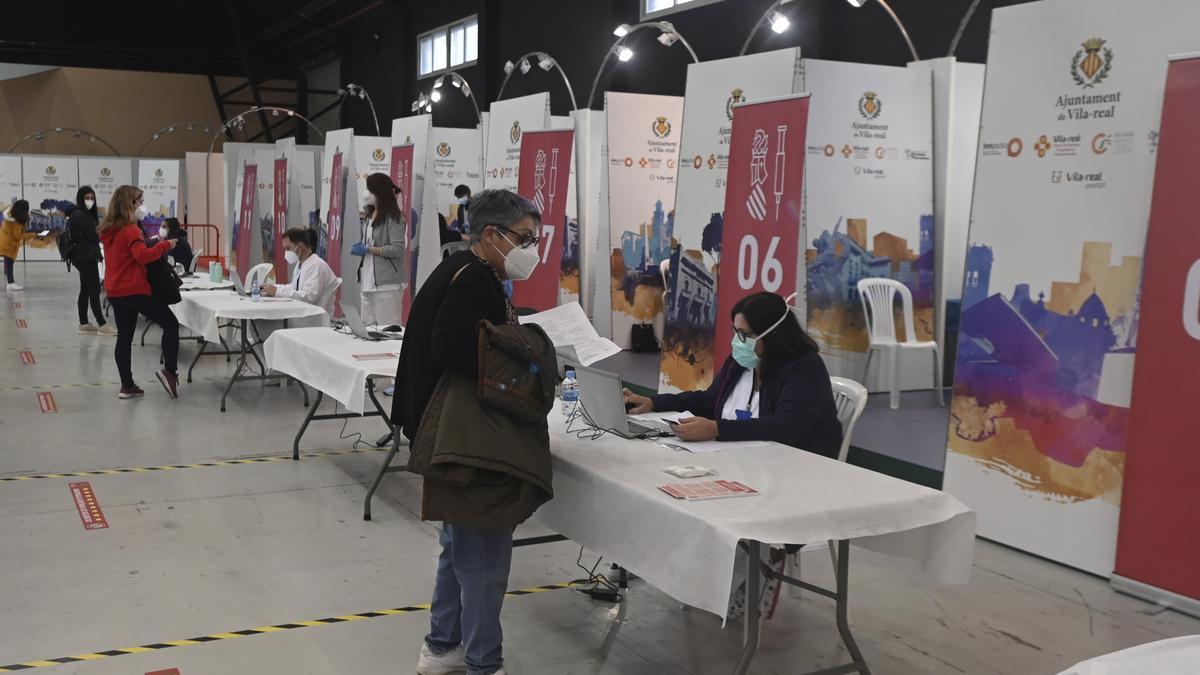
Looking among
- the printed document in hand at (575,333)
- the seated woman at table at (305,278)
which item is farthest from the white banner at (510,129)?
the printed document in hand at (575,333)

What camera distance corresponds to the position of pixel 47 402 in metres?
7.41

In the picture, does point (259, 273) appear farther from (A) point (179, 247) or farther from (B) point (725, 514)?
(B) point (725, 514)

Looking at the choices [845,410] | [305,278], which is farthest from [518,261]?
[305,278]

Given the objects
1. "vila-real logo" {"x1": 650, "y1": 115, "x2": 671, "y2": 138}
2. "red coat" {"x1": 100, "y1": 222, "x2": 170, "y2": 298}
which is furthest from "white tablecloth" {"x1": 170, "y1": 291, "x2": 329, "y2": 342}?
"vila-real logo" {"x1": 650, "y1": 115, "x2": 671, "y2": 138}

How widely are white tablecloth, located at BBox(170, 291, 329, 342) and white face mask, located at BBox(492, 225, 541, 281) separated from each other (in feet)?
→ 15.4

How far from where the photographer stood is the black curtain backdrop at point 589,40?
835cm

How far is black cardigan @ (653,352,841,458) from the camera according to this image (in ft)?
10.9

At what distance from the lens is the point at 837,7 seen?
29.0ft

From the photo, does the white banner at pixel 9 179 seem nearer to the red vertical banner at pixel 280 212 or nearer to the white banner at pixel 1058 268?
the red vertical banner at pixel 280 212

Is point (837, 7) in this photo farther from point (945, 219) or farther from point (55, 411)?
point (55, 411)

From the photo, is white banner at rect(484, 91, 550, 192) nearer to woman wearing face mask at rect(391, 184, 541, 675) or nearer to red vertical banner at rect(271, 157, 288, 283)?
red vertical banner at rect(271, 157, 288, 283)

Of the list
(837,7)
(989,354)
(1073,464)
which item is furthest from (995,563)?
(837,7)

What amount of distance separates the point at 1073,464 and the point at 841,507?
2112mm

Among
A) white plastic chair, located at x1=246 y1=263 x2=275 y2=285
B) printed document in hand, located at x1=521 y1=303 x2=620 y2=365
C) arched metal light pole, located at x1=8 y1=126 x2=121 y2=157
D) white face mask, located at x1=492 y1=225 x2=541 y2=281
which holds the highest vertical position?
arched metal light pole, located at x1=8 y1=126 x2=121 y2=157
